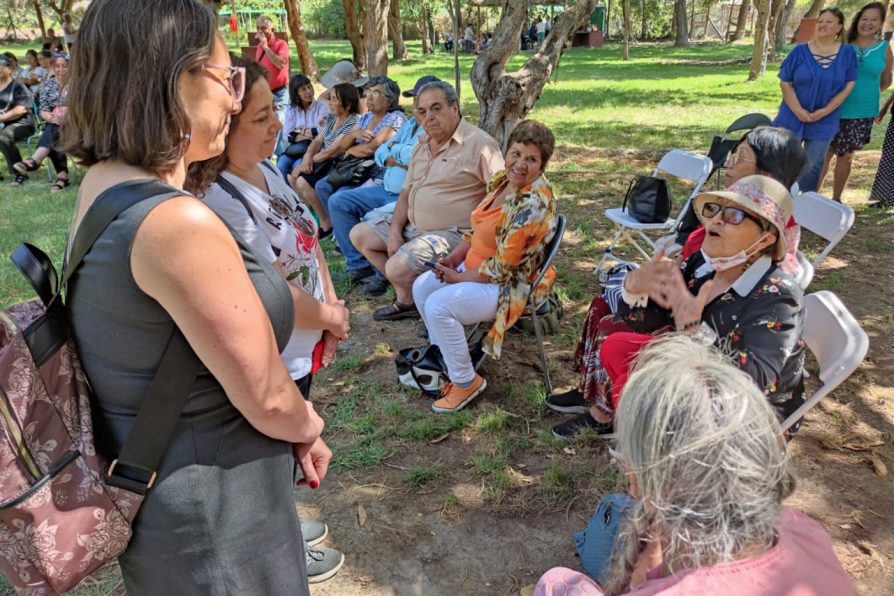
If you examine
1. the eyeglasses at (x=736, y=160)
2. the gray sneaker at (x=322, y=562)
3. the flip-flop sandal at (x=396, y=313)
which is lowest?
the gray sneaker at (x=322, y=562)

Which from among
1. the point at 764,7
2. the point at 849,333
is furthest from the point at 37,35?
the point at 849,333

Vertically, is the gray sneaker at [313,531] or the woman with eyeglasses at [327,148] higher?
the woman with eyeglasses at [327,148]

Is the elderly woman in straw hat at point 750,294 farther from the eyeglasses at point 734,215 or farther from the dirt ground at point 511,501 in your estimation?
the dirt ground at point 511,501

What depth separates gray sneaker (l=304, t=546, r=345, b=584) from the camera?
238cm

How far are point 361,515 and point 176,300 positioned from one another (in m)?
1.98

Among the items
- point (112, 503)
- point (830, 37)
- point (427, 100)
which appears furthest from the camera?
point (830, 37)

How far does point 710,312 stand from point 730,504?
1374mm

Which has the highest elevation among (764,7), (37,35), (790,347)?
(37,35)

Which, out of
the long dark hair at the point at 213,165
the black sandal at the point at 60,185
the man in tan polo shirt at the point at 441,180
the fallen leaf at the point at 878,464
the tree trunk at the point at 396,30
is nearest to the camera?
the long dark hair at the point at 213,165

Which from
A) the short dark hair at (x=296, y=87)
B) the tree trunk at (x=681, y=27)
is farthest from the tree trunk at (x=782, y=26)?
the short dark hair at (x=296, y=87)

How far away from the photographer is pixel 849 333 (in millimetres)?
2174

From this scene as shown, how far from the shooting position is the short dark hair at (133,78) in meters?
1.08

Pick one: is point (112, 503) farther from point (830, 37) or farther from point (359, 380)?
point (830, 37)

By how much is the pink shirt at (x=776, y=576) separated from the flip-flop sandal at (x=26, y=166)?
411 inches
